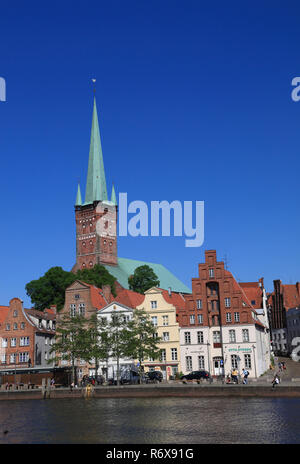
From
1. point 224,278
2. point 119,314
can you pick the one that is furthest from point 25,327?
point 224,278

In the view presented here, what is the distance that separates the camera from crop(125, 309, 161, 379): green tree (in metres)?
69.8

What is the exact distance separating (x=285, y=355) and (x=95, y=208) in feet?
220

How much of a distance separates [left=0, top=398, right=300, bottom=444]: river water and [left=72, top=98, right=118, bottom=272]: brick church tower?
357ft

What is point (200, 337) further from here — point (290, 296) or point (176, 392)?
point (290, 296)

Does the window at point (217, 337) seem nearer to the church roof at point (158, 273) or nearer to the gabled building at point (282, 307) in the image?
the gabled building at point (282, 307)

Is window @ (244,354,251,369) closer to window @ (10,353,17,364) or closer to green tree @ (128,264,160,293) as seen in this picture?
window @ (10,353,17,364)

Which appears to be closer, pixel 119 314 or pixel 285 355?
pixel 119 314

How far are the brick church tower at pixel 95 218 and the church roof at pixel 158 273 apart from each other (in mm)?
3448

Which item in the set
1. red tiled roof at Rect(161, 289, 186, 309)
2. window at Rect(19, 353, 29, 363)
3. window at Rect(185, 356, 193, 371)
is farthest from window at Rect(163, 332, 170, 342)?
window at Rect(19, 353, 29, 363)

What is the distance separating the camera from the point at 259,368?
76562 millimetres

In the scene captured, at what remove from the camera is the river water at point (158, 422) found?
29.2 meters

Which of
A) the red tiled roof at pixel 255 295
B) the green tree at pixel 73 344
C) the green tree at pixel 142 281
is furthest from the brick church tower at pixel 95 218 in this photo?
the green tree at pixel 73 344

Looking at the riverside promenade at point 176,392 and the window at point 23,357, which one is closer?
the riverside promenade at point 176,392
